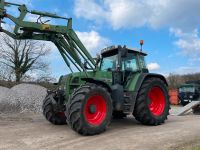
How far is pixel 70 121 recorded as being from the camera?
29.6 feet

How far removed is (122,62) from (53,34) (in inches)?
95.1

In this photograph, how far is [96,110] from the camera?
9.70 meters

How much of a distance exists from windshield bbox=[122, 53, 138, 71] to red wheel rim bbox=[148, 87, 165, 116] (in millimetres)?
975

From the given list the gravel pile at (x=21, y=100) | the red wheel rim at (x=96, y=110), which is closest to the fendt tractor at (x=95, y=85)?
the red wheel rim at (x=96, y=110)

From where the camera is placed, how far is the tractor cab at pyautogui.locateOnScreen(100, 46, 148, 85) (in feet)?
36.0

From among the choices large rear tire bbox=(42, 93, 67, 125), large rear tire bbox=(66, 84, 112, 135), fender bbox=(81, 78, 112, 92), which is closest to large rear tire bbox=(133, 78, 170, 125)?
fender bbox=(81, 78, 112, 92)

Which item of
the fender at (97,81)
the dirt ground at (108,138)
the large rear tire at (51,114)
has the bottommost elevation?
the dirt ground at (108,138)

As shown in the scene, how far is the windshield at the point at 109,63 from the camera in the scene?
11188 mm

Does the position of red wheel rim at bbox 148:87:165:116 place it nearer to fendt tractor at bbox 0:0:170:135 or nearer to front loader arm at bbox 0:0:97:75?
fendt tractor at bbox 0:0:170:135

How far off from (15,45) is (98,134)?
29.2 m

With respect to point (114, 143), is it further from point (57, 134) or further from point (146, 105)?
point (146, 105)

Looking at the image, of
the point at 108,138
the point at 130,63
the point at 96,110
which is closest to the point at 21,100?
the point at 130,63

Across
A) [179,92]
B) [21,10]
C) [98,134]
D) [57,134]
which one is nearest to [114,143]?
[98,134]

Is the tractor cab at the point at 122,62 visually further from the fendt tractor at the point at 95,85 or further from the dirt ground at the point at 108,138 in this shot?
the dirt ground at the point at 108,138
